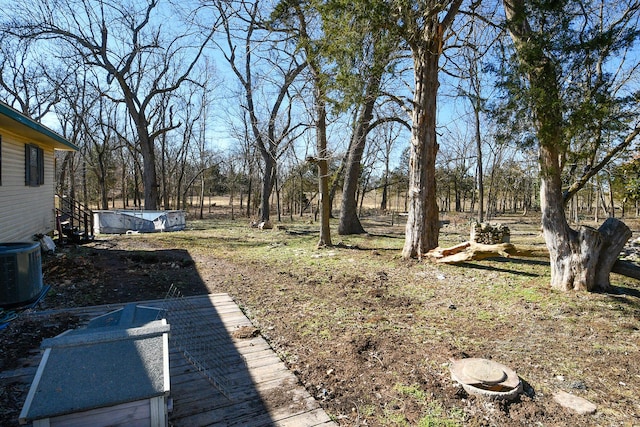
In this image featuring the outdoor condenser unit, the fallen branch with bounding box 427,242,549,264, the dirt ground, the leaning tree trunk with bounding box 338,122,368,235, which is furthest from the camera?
the leaning tree trunk with bounding box 338,122,368,235

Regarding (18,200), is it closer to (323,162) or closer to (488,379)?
(323,162)

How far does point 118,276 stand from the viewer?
656cm

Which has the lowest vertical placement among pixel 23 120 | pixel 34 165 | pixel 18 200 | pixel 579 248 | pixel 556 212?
pixel 579 248

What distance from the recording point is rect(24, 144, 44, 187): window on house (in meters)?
8.62

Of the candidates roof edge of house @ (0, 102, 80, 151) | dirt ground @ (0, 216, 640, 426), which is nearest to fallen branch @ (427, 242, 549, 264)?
dirt ground @ (0, 216, 640, 426)

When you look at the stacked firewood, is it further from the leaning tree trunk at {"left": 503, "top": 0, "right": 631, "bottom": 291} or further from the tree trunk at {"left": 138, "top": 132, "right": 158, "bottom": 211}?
the tree trunk at {"left": 138, "top": 132, "right": 158, "bottom": 211}

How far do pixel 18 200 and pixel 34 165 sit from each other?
164 cm

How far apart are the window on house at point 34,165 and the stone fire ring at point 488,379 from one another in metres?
10.4

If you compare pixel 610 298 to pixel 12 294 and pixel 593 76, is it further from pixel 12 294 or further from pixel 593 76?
pixel 12 294

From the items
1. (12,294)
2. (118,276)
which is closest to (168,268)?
(118,276)

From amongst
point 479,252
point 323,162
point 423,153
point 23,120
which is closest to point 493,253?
point 479,252

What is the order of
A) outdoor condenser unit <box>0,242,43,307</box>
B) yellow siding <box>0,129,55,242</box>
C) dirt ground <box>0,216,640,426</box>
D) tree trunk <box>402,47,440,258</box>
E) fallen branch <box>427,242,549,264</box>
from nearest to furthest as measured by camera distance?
dirt ground <box>0,216,640,426</box>
outdoor condenser unit <box>0,242,43,307</box>
fallen branch <box>427,242,549,264</box>
yellow siding <box>0,129,55,242</box>
tree trunk <box>402,47,440,258</box>

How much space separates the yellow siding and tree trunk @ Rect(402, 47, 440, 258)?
27.9ft

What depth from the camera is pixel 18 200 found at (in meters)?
7.99
